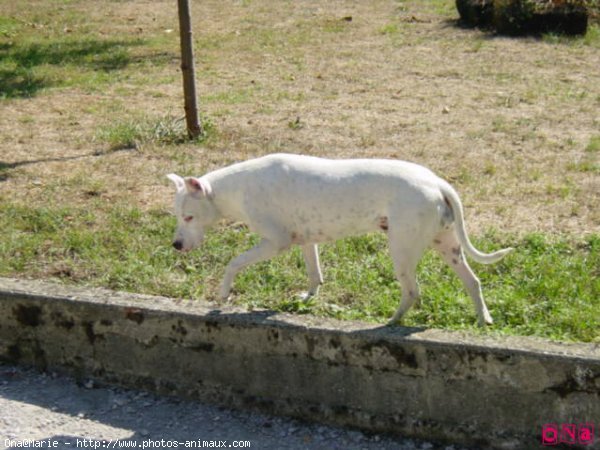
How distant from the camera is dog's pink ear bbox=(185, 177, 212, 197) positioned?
18.6 feet

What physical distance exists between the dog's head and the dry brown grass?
2.37 m

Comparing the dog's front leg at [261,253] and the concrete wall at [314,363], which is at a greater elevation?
the dog's front leg at [261,253]

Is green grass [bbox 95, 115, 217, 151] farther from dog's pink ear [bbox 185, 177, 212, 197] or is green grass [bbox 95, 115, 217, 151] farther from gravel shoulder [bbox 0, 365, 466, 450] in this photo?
gravel shoulder [bbox 0, 365, 466, 450]

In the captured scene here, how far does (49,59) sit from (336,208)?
32.3 ft

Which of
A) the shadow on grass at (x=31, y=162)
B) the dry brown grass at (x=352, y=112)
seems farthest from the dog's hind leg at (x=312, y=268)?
the shadow on grass at (x=31, y=162)

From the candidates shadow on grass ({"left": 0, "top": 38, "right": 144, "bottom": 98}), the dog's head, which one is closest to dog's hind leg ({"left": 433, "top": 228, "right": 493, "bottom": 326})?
the dog's head

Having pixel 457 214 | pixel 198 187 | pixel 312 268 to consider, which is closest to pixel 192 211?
pixel 198 187

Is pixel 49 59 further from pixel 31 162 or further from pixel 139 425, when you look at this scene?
pixel 139 425

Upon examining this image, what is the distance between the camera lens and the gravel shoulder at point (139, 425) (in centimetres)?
516

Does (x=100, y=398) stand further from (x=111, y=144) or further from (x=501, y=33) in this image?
(x=501, y=33)

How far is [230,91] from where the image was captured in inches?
479

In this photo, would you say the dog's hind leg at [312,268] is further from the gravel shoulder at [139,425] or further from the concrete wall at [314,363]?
the gravel shoulder at [139,425]

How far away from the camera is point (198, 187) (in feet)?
18.7

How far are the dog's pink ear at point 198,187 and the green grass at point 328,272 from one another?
751 millimetres
